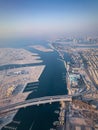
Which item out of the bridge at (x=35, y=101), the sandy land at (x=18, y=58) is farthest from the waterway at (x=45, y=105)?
the sandy land at (x=18, y=58)

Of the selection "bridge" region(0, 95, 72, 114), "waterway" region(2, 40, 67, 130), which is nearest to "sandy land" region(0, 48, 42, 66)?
"waterway" region(2, 40, 67, 130)

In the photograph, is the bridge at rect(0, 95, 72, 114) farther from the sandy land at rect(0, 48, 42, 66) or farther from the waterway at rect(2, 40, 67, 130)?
the sandy land at rect(0, 48, 42, 66)

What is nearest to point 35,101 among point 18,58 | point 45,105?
point 45,105

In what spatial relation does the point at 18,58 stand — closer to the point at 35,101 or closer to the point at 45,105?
the point at 35,101

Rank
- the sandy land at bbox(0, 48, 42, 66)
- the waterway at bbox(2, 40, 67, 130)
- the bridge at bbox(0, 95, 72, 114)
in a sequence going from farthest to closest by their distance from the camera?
1. the sandy land at bbox(0, 48, 42, 66)
2. the bridge at bbox(0, 95, 72, 114)
3. the waterway at bbox(2, 40, 67, 130)

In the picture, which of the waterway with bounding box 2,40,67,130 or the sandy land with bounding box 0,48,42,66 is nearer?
the waterway with bounding box 2,40,67,130

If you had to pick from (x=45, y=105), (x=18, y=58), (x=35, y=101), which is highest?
(x=18, y=58)

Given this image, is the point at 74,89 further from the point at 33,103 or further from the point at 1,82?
the point at 1,82

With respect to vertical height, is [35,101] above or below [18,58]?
below

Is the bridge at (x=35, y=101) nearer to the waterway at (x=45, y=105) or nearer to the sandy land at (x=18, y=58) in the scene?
the waterway at (x=45, y=105)

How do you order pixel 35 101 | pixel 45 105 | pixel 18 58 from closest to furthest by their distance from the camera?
pixel 45 105 < pixel 35 101 < pixel 18 58
